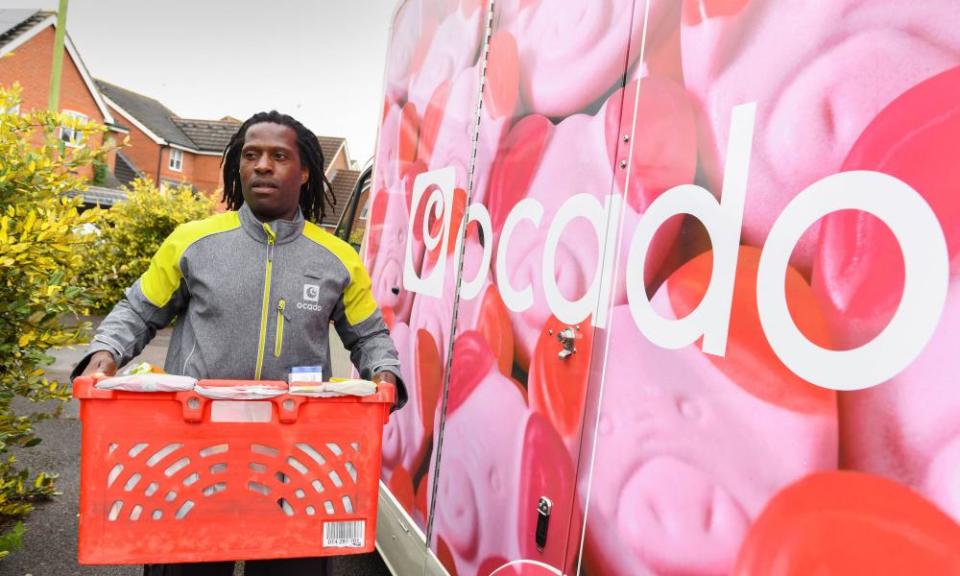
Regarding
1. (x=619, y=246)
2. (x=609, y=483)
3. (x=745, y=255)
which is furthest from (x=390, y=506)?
(x=745, y=255)

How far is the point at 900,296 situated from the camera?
3.57 feet

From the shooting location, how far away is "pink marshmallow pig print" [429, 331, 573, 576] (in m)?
1.95

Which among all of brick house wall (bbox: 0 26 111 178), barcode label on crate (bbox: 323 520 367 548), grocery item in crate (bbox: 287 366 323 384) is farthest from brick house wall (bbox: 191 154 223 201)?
barcode label on crate (bbox: 323 520 367 548)

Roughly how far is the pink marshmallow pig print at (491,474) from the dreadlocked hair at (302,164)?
2.34 ft

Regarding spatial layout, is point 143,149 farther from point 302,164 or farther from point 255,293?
point 255,293

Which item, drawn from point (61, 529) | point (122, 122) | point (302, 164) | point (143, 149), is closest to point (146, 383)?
point (302, 164)

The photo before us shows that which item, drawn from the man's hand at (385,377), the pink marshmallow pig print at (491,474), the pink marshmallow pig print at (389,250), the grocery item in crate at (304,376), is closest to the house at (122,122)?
the pink marshmallow pig print at (389,250)

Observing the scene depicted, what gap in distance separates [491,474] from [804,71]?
1476 mm

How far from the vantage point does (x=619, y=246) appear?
1.73 m

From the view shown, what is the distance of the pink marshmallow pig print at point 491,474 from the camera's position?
1954mm

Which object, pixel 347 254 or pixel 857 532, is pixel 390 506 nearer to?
pixel 347 254

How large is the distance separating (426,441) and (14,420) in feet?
6.36

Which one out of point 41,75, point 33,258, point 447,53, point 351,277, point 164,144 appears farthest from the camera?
point 164,144

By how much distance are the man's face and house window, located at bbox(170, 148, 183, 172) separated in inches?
1559
